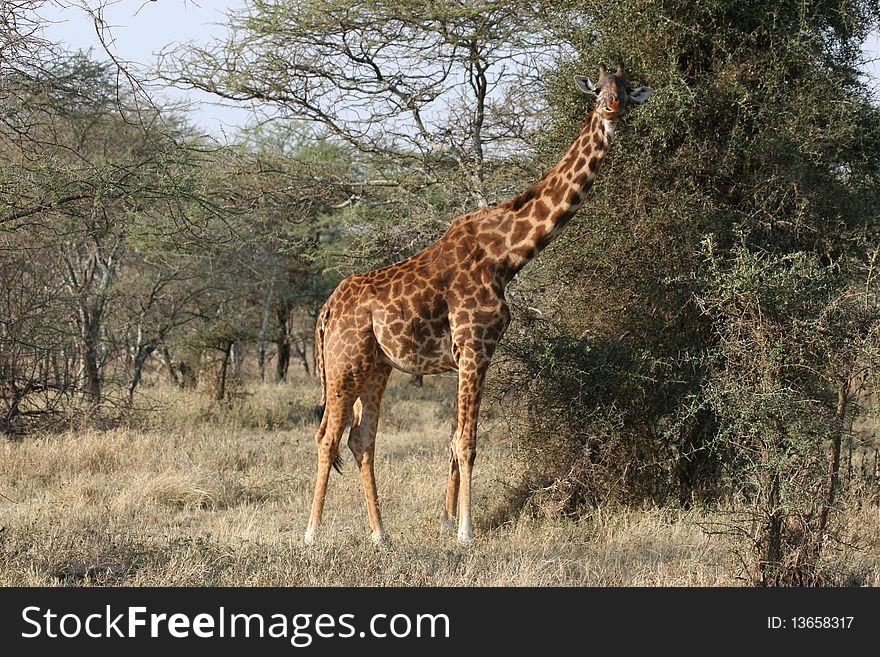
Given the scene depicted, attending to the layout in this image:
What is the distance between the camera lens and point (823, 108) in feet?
26.0

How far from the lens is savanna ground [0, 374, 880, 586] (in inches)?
227

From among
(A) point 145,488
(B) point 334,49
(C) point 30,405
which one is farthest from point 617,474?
(C) point 30,405

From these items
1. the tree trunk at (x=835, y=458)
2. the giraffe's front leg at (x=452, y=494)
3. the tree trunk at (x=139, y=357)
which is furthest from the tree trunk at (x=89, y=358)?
the tree trunk at (x=835, y=458)

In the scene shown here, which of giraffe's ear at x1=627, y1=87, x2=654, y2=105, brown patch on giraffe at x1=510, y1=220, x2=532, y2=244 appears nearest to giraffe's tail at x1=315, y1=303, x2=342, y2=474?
brown patch on giraffe at x1=510, y1=220, x2=532, y2=244

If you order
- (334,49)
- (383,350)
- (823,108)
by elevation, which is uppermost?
(334,49)

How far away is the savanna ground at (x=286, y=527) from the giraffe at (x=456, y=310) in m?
0.63

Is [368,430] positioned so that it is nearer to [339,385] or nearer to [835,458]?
[339,385]

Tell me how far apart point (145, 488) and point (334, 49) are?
242 inches

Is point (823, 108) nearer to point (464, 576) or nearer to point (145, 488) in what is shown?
point (464, 576)

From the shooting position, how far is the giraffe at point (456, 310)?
275 inches

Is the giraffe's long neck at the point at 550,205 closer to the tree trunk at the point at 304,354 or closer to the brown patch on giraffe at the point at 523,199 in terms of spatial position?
the brown patch on giraffe at the point at 523,199

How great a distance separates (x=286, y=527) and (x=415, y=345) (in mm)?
1853

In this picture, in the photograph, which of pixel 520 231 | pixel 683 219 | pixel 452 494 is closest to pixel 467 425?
pixel 452 494

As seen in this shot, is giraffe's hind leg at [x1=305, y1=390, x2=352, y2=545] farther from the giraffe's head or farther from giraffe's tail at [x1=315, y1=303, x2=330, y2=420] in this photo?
the giraffe's head
